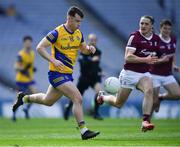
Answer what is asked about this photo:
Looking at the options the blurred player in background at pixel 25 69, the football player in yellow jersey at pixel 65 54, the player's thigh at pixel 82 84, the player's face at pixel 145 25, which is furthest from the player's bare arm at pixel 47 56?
the blurred player in background at pixel 25 69

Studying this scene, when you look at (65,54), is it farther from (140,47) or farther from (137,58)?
(140,47)

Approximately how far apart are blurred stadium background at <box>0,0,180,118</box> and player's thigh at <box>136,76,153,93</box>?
12.0 meters

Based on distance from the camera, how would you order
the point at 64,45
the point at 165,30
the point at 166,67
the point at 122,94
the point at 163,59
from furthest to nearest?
the point at 166,67 < the point at 165,30 < the point at 163,59 < the point at 122,94 < the point at 64,45

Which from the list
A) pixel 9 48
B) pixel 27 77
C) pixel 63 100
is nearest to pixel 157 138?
pixel 27 77

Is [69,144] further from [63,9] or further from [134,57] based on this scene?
[63,9]

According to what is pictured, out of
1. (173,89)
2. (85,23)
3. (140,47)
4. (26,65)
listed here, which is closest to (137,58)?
(140,47)

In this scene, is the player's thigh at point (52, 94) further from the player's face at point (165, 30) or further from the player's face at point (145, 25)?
the player's face at point (165, 30)

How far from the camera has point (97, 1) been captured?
29750 millimetres

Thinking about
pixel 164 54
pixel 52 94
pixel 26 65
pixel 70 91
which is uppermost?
pixel 164 54

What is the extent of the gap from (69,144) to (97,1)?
57.3 feet

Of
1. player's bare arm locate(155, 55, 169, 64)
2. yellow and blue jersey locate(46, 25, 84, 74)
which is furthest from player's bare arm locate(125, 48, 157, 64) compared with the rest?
player's bare arm locate(155, 55, 169, 64)

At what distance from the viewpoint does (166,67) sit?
735 inches

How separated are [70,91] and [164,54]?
480 cm

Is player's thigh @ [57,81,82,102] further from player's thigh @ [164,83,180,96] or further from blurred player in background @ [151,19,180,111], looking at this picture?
player's thigh @ [164,83,180,96]
